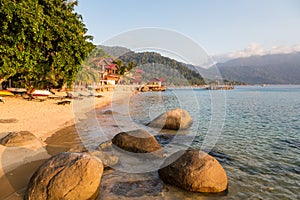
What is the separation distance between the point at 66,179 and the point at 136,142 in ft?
13.4

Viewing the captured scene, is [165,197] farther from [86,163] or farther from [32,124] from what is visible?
[32,124]

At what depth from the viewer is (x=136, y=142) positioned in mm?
8688

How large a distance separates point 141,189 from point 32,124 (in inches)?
376

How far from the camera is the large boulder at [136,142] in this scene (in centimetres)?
859

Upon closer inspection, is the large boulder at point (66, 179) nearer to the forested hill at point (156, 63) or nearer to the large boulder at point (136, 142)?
the large boulder at point (136, 142)

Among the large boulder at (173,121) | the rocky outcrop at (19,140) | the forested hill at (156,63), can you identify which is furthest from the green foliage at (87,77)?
the rocky outcrop at (19,140)

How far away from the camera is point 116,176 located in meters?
6.64

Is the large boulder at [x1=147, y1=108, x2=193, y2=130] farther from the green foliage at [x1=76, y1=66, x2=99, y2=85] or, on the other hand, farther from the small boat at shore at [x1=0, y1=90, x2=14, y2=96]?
the green foliage at [x1=76, y1=66, x2=99, y2=85]

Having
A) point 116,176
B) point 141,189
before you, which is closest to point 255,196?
point 141,189

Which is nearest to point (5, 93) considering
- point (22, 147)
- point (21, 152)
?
point (22, 147)

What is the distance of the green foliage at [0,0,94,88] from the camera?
12703 millimetres

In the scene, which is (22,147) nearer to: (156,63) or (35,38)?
(35,38)

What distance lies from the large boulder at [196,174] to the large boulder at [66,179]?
2.25 meters

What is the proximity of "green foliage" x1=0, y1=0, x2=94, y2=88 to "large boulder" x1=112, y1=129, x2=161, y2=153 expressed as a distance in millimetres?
9768
